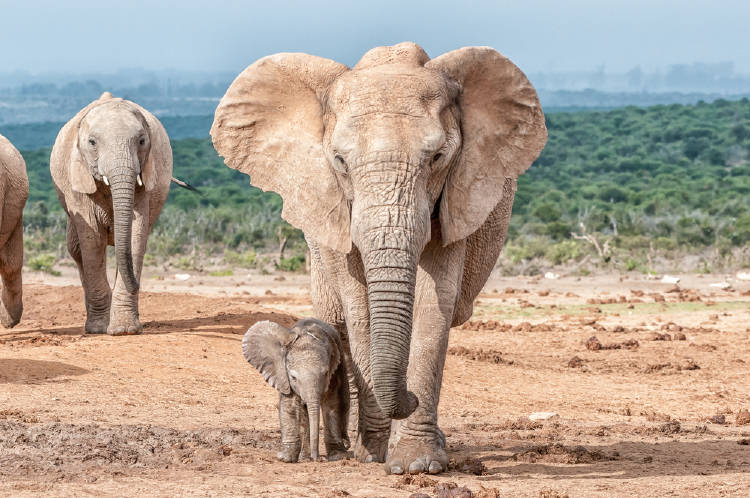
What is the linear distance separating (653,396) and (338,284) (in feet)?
15.0

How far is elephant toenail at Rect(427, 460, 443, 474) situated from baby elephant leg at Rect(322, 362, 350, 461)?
0.87 m

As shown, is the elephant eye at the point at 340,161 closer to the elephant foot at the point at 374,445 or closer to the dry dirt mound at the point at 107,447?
the elephant foot at the point at 374,445

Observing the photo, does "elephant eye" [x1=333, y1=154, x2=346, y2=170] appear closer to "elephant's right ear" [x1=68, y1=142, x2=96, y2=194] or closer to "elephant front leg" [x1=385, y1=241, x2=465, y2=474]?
"elephant front leg" [x1=385, y1=241, x2=465, y2=474]

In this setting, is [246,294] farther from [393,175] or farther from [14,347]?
[393,175]

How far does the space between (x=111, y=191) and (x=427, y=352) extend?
600cm

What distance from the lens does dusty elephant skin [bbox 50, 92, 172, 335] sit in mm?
11344

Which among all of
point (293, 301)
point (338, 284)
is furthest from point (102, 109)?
point (338, 284)

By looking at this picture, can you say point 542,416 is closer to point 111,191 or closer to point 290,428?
point 290,428

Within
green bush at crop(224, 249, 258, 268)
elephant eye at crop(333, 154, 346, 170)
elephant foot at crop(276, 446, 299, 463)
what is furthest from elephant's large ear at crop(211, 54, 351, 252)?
green bush at crop(224, 249, 258, 268)

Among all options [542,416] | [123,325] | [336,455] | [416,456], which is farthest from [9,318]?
[416,456]

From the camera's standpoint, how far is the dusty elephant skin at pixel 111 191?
37.2 feet

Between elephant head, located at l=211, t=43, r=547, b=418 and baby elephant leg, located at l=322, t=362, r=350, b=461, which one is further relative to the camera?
baby elephant leg, located at l=322, t=362, r=350, b=461

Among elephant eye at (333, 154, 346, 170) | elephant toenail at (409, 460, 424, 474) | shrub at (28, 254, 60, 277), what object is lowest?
shrub at (28, 254, 60, 277)

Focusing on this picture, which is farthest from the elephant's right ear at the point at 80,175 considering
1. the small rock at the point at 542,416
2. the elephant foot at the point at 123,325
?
the small rock at the point at 542,416
